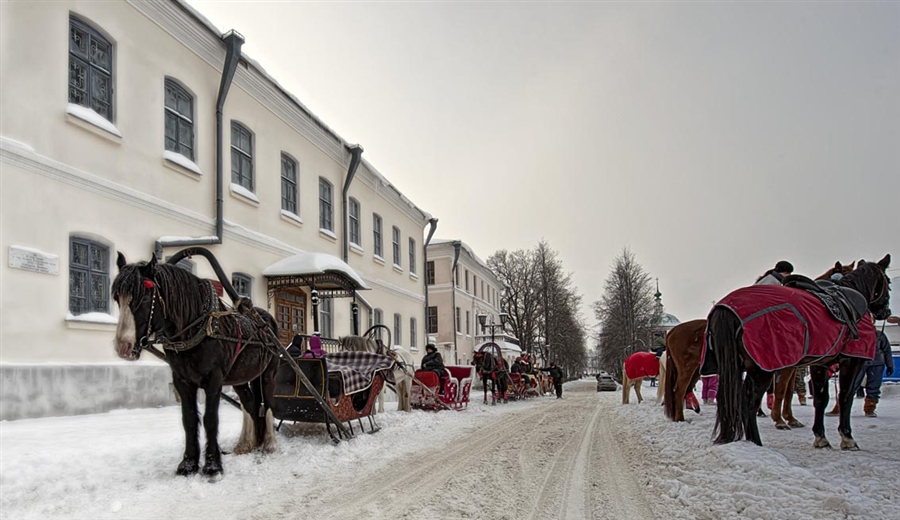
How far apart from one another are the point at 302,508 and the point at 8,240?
255 inches

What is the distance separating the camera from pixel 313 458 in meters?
6.84

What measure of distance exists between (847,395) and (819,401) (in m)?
0.29

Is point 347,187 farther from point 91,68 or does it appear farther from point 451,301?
point 451,301

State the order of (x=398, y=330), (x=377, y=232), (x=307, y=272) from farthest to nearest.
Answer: (x=398, y=330)
(x=377, y=232)
(x=307, y=272)

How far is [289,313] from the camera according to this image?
1623 cm

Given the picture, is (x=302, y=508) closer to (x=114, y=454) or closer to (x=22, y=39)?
(x=114, y=454)

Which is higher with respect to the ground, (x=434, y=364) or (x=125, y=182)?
(x=125, y=182)

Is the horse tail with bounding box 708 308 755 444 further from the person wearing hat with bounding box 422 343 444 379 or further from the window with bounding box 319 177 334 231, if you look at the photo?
the window with bounding box 319 177 334 231

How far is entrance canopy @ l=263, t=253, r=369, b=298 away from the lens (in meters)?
14.8

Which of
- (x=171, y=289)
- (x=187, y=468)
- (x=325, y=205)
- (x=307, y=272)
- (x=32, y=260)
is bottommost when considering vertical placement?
(x=187, y=468)

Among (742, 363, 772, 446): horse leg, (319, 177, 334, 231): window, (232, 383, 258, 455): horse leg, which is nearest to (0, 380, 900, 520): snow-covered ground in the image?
(232, 383, 258, 455): horse leg

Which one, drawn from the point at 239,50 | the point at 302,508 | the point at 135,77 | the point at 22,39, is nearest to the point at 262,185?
the point at 239,50

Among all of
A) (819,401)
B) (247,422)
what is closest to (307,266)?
(247,422)

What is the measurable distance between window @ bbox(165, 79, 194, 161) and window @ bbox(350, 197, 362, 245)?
8.27 metres
